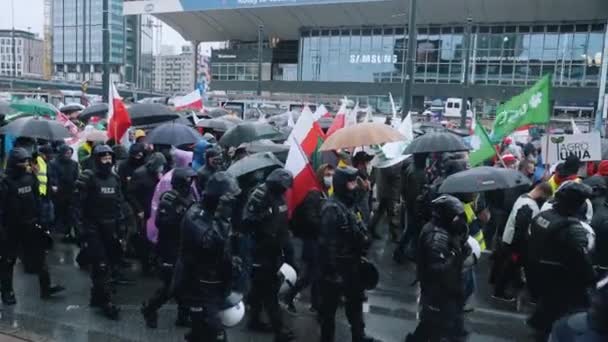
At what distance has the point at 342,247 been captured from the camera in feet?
15.3

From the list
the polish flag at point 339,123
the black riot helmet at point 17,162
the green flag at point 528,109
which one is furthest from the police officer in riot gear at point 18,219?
the green flag at point 528,109

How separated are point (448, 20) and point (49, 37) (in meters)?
83.6

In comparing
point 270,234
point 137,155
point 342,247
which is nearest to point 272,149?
point 137,155

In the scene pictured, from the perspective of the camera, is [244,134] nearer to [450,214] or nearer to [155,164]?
[155,164]

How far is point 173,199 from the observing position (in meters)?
5.21

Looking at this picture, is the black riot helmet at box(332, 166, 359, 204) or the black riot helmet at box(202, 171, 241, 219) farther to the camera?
the black riot helmet at box(332, 166, 359, 204)

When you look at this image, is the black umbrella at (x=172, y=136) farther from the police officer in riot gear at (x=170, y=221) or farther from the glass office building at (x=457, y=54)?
the glass office building at (x=457, y=54)

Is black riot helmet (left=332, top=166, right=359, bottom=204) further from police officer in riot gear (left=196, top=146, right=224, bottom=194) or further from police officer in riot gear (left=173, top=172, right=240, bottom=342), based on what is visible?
police officer in riot gear (left=196, top=146, right=224, bottom=194)

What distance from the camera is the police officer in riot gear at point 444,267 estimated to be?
160 inches

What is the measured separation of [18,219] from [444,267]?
405 centimetres

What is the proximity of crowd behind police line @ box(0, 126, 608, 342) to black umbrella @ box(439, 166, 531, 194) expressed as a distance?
0.77 ft

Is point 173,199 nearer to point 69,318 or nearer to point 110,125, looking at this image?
point 69,318

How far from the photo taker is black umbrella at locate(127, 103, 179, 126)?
9.84m

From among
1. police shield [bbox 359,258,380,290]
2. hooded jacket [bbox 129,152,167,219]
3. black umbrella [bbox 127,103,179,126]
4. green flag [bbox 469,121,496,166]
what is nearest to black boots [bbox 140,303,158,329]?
hooded jacket [bbox 129,152,167,219]
